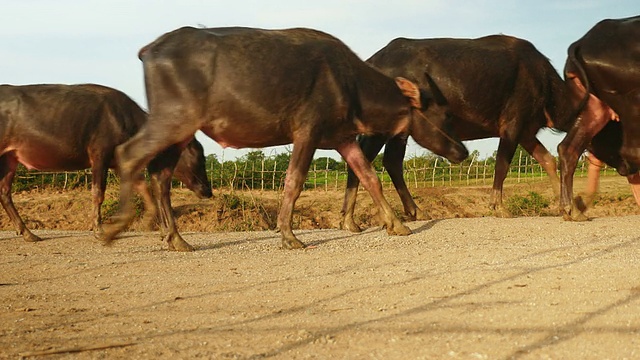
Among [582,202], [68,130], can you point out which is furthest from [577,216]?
[68,130]

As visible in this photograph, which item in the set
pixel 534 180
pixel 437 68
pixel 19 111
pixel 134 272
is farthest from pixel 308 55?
pixel 534 180

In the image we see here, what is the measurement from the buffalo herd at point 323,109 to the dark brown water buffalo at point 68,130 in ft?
0.05

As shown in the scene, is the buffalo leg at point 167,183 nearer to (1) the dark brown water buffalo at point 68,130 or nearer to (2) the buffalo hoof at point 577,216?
(1) the dark brown water buffalo at point 68,130

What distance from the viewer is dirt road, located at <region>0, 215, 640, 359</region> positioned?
4359 millimetres

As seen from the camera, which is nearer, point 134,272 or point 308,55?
point 134,272

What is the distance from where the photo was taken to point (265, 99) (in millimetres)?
8680

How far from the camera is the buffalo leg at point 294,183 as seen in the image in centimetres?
888

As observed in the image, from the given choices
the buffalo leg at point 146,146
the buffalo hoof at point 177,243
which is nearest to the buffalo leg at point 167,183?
the buffalo hoof at point 177,243

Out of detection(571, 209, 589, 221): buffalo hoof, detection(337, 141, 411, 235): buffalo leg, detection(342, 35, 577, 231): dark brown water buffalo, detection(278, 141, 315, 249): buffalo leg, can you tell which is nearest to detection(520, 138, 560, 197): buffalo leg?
detection(342, 35, 577, 231): dark brown water buffalo

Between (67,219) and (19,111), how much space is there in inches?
332

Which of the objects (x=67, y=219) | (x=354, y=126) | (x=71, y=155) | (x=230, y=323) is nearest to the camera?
(x=230, y=323)

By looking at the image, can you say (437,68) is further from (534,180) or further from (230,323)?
(534,180)

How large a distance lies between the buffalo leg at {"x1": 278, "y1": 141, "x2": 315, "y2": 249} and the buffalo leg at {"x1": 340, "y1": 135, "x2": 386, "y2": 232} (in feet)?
6.16

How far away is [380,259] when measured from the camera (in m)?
7.74
